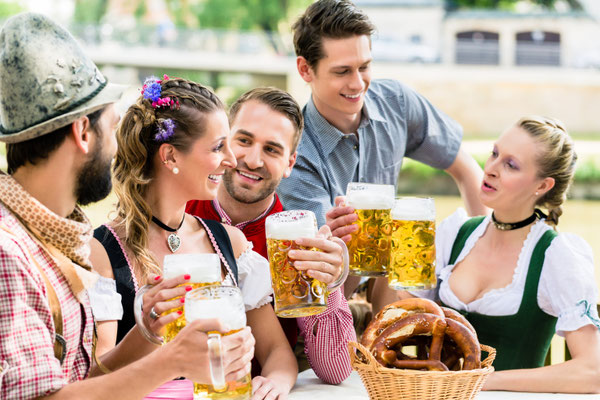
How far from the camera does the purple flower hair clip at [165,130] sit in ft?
6.76

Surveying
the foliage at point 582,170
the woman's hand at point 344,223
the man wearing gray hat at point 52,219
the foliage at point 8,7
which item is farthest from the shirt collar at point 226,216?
the foliage at point 8,7

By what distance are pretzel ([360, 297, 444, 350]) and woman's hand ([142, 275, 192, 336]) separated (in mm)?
486

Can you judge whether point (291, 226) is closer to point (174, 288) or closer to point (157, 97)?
point (174, 288)

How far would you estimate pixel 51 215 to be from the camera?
150 cm

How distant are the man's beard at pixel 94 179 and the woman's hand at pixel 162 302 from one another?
0.74 feet

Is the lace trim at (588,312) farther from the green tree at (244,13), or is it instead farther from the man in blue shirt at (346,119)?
the green tree at (244,13)

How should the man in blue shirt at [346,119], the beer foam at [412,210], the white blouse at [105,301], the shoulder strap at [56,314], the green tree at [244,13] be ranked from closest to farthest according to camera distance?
the shoulder strap at [56,314] < the white blouse at [105,301] < the beer foam at [412,210] < the man in blue shirt at [346,119] < the green tree at [244,13]

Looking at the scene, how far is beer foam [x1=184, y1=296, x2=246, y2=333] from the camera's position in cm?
148

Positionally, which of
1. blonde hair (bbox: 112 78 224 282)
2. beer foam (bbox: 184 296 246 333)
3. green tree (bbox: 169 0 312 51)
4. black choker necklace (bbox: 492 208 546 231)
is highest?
blonde hair (bbox: 112 78 224 282)

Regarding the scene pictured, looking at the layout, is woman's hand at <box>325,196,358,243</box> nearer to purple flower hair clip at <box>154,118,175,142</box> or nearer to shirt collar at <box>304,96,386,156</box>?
purple flower hair clip at <box>154,118,175,142</box>

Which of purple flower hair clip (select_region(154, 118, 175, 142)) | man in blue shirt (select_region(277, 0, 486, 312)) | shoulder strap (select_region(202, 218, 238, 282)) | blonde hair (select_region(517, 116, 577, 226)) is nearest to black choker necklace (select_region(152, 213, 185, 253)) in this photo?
shoulder strap (select_region(202, 218, 238, 282))

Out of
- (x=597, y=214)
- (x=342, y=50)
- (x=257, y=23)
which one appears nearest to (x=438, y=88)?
(x=257, y=23)

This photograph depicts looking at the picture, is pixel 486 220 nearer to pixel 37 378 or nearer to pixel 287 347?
pixel 287 347

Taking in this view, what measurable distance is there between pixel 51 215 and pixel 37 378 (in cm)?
31
